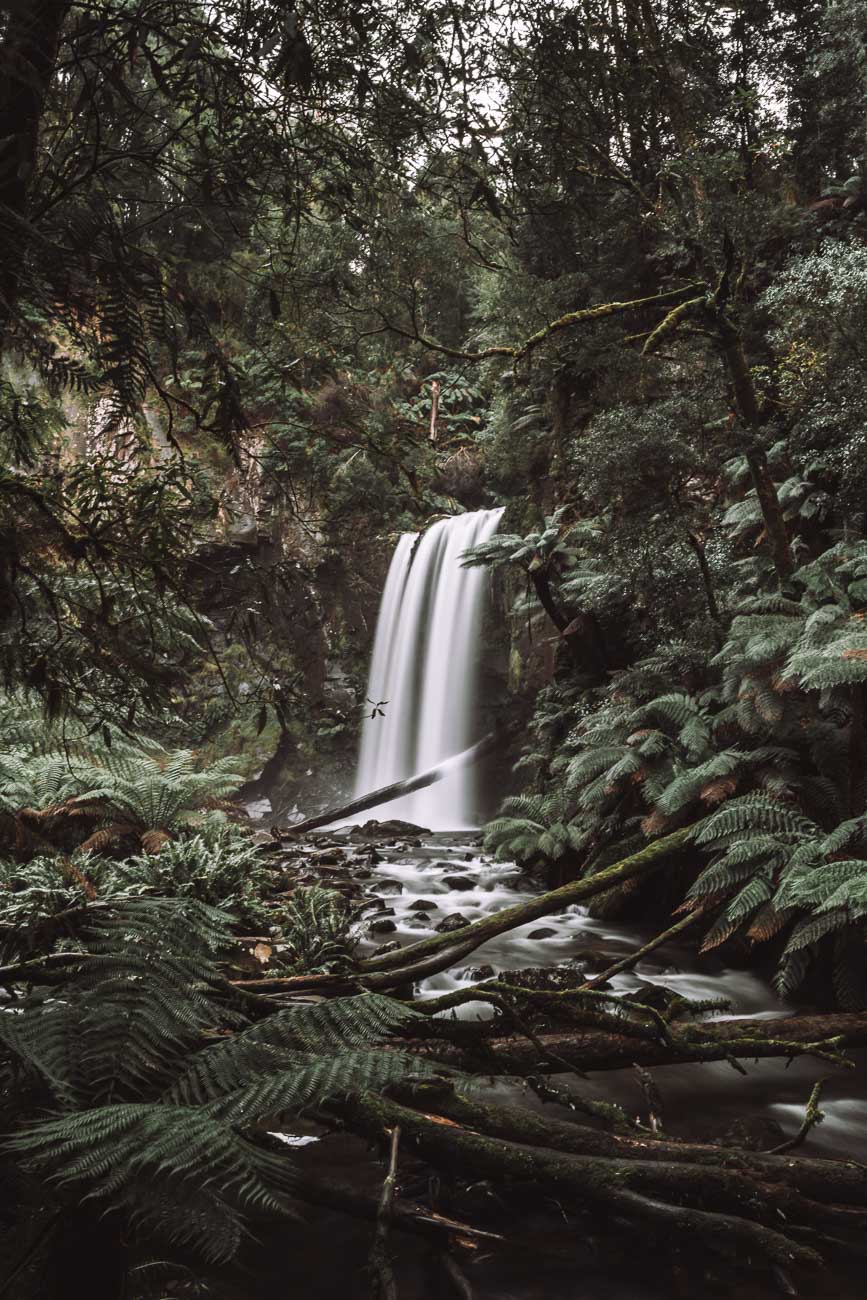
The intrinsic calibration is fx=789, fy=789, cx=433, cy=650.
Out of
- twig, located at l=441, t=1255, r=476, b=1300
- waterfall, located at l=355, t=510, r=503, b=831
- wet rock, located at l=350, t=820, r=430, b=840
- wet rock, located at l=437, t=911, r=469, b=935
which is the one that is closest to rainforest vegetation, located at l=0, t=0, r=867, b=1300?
twig, located at l=441, t=1255, r=476, b=1300

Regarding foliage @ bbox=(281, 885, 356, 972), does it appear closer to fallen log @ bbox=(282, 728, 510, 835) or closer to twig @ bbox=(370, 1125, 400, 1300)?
twig @ bbox=(370, 1125, 400, 1300)

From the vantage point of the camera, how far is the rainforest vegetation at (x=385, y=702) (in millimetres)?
1890

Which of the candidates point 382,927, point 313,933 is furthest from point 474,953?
point 313,933

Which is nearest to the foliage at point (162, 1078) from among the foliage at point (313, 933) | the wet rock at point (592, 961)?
the foliage at point (313, 933)

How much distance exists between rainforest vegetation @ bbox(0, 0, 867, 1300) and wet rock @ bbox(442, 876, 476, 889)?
2.30 feet

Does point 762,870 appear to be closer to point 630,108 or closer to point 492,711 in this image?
point 630,108

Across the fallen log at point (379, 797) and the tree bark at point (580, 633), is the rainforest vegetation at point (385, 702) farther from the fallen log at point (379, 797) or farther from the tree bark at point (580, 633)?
the fallen log at point (379, 797)

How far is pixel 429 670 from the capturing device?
15.8 m

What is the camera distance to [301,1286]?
2.08 meters

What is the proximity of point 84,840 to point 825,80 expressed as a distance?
14302 millimetres

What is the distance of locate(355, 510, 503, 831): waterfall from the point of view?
1517 centimetres

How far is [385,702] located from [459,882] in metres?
6.15

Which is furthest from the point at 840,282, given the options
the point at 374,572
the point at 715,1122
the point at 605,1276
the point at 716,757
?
the point at 374,572

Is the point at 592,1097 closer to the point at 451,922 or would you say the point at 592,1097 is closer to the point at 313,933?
the point at 313,933
